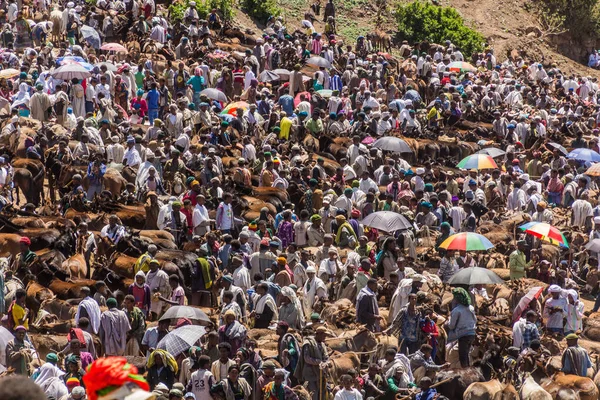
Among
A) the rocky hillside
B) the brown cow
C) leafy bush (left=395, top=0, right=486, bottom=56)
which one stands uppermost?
the brown cow

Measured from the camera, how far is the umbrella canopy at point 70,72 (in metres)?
27.8

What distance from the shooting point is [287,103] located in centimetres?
3144

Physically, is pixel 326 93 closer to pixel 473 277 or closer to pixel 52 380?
pixel 473 277

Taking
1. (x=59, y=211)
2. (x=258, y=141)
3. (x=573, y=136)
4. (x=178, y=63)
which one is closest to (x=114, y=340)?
(x=59, y=211)

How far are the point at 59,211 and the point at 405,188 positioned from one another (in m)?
7.50

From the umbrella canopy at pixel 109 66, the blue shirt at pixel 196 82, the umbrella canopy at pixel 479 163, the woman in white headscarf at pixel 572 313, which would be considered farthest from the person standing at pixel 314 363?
the blue shirt at pixel 196 82

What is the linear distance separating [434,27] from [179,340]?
3364cm

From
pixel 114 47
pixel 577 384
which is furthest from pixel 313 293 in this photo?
pixel 114 47

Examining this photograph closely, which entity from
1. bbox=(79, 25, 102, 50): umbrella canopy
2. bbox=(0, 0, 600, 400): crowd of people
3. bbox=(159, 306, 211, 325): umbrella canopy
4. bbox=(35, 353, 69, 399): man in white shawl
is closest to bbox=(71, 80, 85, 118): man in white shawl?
bbox=(0, 0, 600, 400): crowd of people

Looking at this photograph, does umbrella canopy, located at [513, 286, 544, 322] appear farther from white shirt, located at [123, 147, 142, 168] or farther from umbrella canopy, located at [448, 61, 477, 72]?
umbrella canopy, located at [448, 61, 477, 72]

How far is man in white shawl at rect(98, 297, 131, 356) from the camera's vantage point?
16.1 m

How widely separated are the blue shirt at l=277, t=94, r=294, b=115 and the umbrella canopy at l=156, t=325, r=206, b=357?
16.1 meters

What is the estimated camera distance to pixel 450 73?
39906 mm

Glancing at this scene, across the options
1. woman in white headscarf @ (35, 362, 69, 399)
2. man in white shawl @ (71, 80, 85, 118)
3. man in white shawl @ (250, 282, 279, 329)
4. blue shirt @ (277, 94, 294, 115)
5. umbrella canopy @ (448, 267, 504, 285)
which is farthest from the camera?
blue shirt @ (277, 94, 294, 115)
